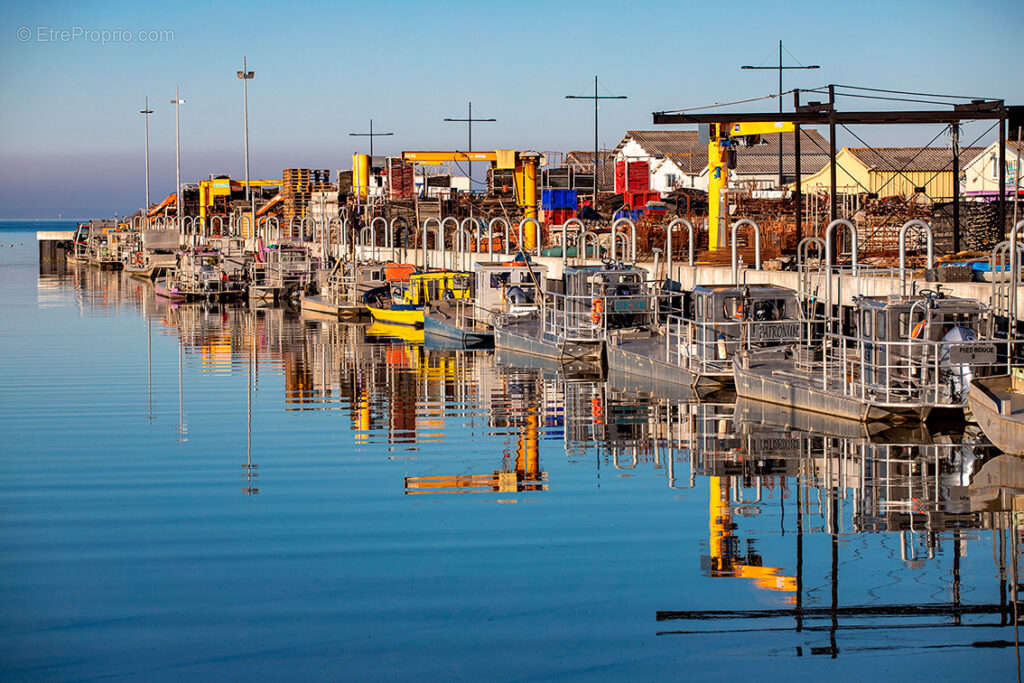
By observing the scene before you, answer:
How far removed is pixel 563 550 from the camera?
1697 cm

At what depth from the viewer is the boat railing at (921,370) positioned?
2481 cm

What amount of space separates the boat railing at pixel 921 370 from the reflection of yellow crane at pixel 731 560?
6.97 metres

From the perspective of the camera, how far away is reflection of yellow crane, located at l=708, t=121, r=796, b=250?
48.9 m

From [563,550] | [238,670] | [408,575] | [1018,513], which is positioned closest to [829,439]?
[1018,513]

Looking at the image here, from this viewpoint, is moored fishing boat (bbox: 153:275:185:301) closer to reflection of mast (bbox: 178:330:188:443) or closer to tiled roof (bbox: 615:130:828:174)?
reflection of mast (bbox: 178:330:188:443)

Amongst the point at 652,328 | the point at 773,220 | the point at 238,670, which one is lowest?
the point at 238,670

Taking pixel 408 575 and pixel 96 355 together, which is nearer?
pixel 408 575

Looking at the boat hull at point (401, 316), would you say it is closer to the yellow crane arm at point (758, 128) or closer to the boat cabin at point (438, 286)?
the boat cabin at point (438, 286)

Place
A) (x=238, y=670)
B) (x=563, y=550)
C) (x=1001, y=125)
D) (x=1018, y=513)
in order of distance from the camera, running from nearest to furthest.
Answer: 1. (x=238, y=670)
2. (x=563, y=550)
3. (x=1018, y=513)
4. (x=1001, y=125)

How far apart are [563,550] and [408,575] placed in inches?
84.9

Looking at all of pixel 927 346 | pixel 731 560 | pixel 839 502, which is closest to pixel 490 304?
pixel 927 346

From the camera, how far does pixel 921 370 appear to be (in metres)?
25.5

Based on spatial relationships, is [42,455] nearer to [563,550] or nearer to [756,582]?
[563,550]

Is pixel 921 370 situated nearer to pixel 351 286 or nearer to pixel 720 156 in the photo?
pixel 720 156
